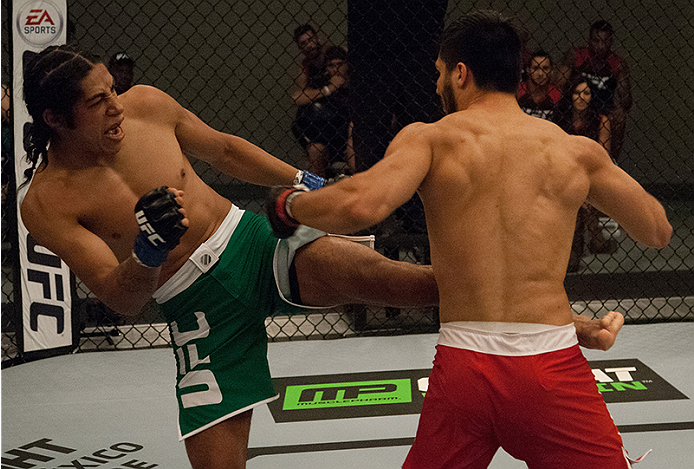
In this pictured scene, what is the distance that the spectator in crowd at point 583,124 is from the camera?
15.3ft

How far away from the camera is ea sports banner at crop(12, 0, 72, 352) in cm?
339

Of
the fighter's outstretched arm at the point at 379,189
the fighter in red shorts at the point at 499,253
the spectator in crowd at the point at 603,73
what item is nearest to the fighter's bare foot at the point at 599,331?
the fighter in red shorts at the point at 499,253

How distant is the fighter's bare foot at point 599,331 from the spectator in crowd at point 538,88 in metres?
3.09

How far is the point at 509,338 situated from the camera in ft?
4.71

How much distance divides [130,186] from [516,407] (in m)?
1.13

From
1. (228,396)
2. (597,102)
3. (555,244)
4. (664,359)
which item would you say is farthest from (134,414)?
(597,102)

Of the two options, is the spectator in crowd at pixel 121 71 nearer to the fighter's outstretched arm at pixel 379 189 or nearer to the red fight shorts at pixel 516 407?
the fighter's outstretched arm at pixel 379 189

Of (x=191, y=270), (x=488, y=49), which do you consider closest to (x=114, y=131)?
(x=191, y=270)

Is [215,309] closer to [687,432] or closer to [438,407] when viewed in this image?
[438,407]

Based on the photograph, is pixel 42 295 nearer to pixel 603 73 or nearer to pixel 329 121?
pixel 329 121

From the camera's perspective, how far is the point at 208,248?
78.8 inches

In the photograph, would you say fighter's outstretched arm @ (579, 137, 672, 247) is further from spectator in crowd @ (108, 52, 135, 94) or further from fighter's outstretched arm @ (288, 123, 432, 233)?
spectator in crowd @ (108, 52, 135, 94)

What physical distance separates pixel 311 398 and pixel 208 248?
4.21 ft

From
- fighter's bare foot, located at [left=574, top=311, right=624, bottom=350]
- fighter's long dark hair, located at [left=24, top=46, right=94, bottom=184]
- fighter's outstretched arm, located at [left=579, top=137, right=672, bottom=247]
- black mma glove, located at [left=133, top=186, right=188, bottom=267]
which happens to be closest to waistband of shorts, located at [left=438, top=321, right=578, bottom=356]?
fighter's bare foot, located at [left=574, top=311, right=624, bottom=350]
